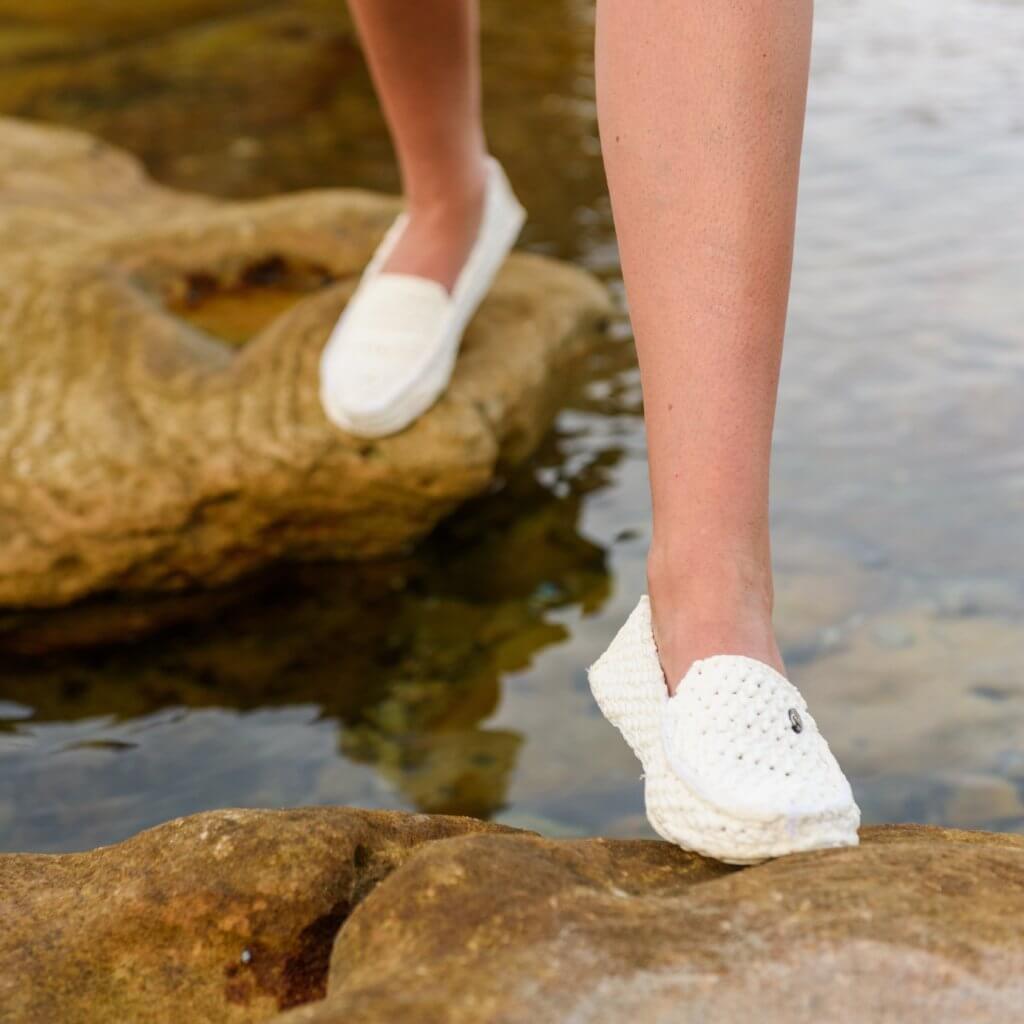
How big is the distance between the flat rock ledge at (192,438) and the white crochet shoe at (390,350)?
5 centimetres

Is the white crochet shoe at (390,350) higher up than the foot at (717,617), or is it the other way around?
the foot at (717,617)

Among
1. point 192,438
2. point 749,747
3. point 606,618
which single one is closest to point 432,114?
point 192,438

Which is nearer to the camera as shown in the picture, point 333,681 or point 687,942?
point 687,942

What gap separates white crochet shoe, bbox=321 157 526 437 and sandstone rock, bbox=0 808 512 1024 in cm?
114

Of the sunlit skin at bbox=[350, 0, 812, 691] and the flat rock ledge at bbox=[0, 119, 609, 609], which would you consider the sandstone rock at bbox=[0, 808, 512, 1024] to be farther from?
the flat rock ledge at bbox=[0, 119, 609, 609]

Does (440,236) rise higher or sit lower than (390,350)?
higher

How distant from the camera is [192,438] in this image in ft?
8.02

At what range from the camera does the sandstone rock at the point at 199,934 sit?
4.16ft

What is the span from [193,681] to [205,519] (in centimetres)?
31

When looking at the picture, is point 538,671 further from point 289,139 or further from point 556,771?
point 289,139

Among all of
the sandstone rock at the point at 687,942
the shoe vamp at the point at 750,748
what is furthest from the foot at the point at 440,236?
the sandstone rock at the point at 687,942

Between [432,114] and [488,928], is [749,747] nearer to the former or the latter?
[488,928]

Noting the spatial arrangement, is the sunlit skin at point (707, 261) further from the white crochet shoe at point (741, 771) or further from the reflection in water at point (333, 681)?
the reflection in water at point (333, 681)

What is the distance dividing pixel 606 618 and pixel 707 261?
3.88ft
